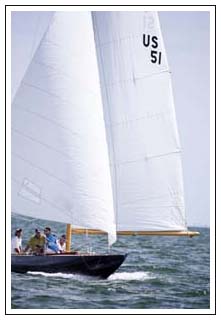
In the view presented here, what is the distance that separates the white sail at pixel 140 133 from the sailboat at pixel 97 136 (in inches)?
0.8

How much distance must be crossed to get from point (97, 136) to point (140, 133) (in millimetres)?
1008

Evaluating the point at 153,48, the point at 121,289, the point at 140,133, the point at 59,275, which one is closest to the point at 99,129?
the point at 140,133

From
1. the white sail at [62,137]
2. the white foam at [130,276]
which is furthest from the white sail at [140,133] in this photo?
the white foam at [130,276]

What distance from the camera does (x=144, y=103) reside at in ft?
64.3

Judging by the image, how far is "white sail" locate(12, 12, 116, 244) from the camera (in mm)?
18672

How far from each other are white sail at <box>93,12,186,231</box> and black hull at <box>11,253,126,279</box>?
0.73 metres

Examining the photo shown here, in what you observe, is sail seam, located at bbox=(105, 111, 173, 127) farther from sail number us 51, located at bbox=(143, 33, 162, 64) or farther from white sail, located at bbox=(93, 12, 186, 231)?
sail number us 51, located at bbox=(143, 33, 162, 64)

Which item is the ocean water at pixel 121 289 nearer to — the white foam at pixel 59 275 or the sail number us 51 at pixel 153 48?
the white foam at pixel 59 275

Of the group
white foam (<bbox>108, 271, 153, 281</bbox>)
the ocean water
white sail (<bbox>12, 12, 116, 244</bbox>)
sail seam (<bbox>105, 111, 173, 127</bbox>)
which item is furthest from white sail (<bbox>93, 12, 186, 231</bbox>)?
the ocean water

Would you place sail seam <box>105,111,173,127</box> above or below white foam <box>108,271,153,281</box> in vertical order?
above

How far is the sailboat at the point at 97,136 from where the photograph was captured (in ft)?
61.4
